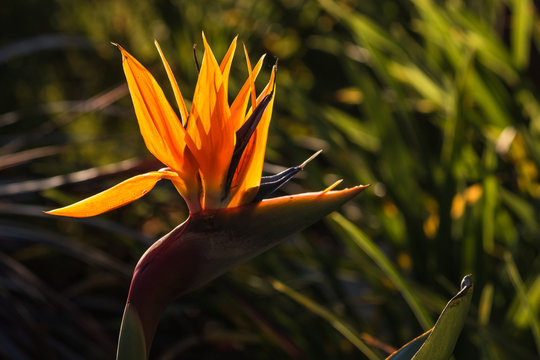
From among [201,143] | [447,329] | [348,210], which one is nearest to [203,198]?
[201,143]

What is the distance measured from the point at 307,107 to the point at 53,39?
70cm

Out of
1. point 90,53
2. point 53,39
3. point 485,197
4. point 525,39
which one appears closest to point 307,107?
point 485,197

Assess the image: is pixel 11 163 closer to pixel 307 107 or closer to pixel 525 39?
→ pixel 307 107

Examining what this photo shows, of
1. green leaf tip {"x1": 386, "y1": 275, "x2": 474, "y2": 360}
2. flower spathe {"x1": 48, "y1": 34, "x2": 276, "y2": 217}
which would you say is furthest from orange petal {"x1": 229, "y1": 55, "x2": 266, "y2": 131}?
green leaf tip {"x1": 386, "y1": 275, "x2": 474, "y2": 360}

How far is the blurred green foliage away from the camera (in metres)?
0.97

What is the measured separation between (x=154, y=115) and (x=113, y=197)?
0.06m

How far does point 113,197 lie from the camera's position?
446 mm

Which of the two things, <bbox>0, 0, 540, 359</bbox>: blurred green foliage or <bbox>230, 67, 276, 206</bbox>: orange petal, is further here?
<bbox>0, 0, 540, 359</bbox>: blurred green foliage

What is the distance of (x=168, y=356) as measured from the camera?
38.3 inches

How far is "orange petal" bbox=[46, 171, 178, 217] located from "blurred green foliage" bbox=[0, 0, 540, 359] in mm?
334

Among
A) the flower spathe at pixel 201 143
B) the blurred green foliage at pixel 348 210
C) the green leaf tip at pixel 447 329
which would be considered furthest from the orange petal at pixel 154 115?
the blurred green foliage at pixel 348 210

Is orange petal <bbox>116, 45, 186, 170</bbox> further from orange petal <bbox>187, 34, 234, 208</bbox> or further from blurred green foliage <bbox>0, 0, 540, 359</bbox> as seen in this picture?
blurred green foliage <bbox>0, 0, 540, 359</bbox>

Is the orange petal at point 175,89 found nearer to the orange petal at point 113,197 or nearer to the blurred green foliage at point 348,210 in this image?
the orange petal at point 113,197

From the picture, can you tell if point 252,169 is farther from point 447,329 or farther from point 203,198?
point 447,329
